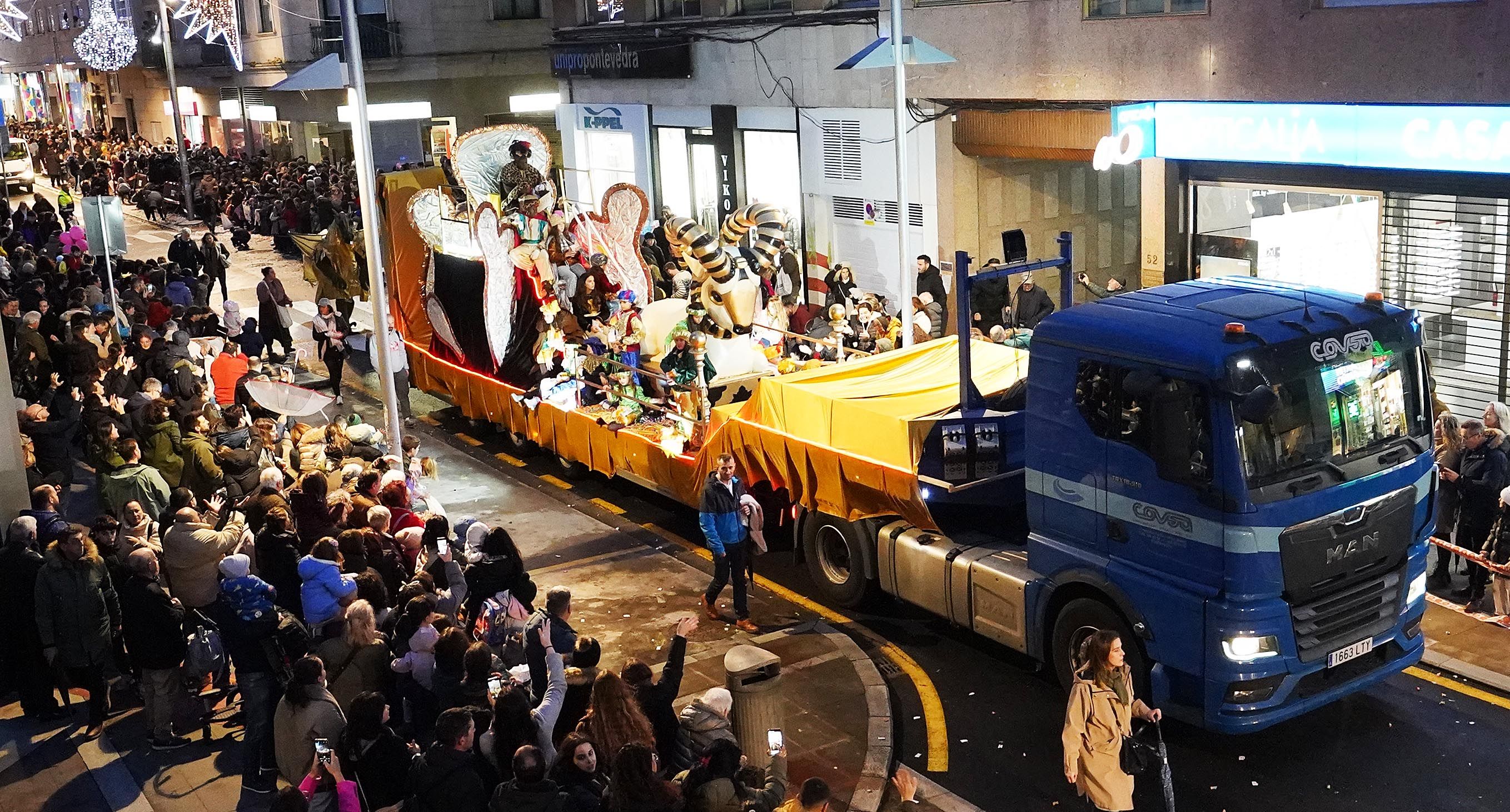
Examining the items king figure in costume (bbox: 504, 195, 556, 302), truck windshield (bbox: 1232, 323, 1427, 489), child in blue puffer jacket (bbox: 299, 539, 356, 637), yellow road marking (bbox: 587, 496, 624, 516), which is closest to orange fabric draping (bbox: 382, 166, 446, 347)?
king figure in costume (bbox: 504, 195, 556, 302)

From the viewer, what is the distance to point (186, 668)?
10102 millimetres

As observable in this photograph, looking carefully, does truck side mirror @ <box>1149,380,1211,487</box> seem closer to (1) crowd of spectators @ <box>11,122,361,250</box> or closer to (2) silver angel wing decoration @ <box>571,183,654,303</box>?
(2) silver angel wing decoration @ <box>571,183,654,303</box>

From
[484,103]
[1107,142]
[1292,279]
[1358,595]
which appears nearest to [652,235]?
[1107,142]

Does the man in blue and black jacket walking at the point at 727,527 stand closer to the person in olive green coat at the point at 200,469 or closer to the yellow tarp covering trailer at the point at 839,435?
the yellow tarp covering trailer at the point at 839,435

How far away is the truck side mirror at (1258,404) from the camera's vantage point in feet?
28.2

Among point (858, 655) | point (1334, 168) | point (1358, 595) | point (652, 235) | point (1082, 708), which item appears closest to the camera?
point (1082, 708)

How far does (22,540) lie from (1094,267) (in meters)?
16.4

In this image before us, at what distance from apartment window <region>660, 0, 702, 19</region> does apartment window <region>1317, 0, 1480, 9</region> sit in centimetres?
1390

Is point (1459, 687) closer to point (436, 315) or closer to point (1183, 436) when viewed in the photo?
point (1183, 436)

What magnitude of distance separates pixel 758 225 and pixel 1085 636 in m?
8.43

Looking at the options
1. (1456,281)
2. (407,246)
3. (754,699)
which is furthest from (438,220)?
(1456,281)

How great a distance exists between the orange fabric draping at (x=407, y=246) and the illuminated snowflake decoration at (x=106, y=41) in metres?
37.0

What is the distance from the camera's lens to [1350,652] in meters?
9.34

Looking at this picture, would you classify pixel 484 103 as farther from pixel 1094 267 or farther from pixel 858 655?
pixel 858 655
